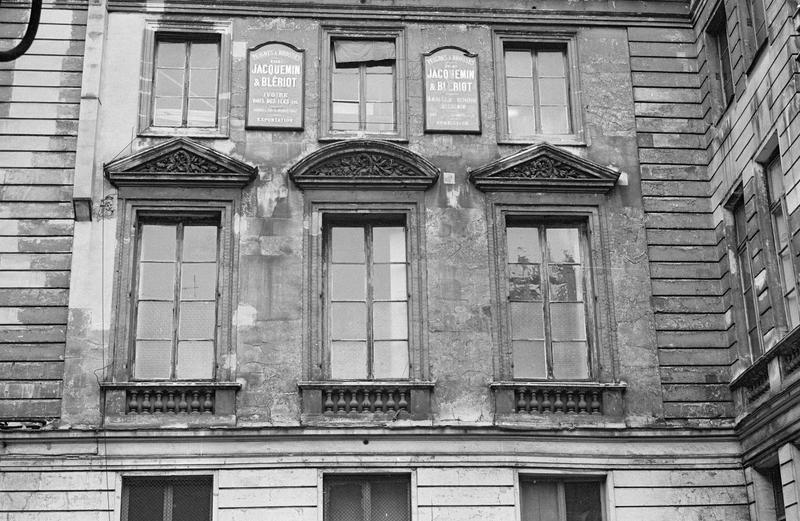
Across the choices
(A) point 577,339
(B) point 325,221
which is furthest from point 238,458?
(A) point 577,339

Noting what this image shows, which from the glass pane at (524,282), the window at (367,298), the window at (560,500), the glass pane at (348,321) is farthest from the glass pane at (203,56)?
the window at (560,500)

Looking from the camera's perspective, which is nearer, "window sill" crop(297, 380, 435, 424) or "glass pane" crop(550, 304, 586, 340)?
"window sill" crop(297, 380, 435, 424)

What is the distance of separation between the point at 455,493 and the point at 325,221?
14.2 ft

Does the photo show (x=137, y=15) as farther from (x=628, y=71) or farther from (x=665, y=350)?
(x=665, y=350)

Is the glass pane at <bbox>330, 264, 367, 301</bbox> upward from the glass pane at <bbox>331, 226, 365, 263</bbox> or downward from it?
downward

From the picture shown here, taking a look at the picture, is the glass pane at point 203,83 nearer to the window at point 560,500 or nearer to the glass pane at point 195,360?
the glass pane at point 195,360

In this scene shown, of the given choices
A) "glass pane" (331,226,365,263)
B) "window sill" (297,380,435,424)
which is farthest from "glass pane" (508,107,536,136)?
"window sill" (297,380,435,424)

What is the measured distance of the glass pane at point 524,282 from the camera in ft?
52.6

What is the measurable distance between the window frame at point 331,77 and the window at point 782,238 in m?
5.24

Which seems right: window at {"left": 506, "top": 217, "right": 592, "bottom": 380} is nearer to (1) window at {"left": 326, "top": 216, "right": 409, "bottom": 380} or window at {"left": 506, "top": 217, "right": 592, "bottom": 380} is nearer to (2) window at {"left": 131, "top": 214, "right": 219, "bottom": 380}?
(1) window at {"left": 326, "top": 216, "right": 409, "bottom": 380}

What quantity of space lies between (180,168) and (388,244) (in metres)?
3.20

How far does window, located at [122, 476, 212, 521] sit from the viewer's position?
1465cm

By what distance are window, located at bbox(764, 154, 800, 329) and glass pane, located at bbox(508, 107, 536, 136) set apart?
368 cm

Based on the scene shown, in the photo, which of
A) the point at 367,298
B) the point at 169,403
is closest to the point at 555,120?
the point at 367,298
